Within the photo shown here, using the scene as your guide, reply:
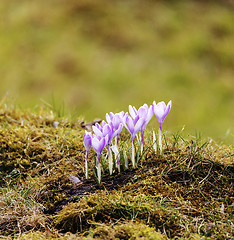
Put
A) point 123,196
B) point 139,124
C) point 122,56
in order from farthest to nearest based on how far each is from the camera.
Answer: point 122,56 → point 139,124 → point 123,196

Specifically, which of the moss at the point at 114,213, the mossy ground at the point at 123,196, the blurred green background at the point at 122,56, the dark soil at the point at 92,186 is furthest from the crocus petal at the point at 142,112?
the blurred green background at the point at 122,56

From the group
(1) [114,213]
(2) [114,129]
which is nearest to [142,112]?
(2) [114,129]

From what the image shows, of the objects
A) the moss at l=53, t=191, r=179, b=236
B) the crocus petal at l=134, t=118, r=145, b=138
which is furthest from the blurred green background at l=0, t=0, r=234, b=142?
the moss at l=53, t=191, r=179, b=236

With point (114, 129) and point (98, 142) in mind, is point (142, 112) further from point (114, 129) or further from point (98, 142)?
→ point (98, 142)

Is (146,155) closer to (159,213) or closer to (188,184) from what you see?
(188,184)

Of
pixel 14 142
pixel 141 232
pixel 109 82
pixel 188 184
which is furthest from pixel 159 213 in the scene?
pixel 109 82
